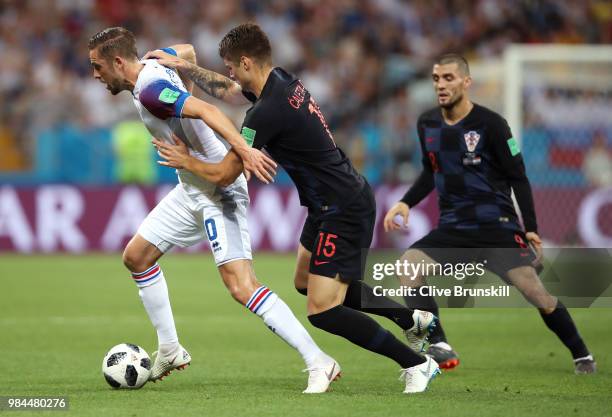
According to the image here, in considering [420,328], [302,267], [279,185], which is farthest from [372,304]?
[279,185]

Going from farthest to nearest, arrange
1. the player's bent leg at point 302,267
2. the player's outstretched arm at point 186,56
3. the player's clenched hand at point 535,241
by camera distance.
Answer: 1. the player's clenched hand at point 535,241
2. the player's outstretched arm at point 186,56
3. the player's bent leg at point 302,267

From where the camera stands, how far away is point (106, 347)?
8.38 metres

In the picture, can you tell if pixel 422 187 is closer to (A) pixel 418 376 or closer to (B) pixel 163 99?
(A) pixel 418 376

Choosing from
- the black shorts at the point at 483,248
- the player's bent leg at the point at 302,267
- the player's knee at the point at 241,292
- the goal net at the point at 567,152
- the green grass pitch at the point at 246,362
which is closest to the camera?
the green grass pitch at the point at 246,362

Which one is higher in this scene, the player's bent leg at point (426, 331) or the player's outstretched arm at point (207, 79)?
the player's outstretched arm at point (207, 79)

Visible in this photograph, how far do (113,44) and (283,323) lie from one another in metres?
1.93

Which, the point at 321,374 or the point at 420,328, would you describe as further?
the point at 420,328


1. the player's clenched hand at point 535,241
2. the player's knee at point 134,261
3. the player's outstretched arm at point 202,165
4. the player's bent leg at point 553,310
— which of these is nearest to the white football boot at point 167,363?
the player's knee at point 134,261

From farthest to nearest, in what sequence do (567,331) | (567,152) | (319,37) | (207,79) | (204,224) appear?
1. (319,37)
2. (567,152)
3. (567,331)
4. (207,79)
5. (204,224)

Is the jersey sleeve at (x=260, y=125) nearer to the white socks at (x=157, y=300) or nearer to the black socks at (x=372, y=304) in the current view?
the black socks at (x=372, y=304)

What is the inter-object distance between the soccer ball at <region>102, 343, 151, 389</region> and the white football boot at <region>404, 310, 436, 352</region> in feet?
5.50

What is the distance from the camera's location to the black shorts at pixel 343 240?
20.1 ft

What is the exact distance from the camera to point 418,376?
6137mm

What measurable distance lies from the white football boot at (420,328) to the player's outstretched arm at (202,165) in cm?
156
